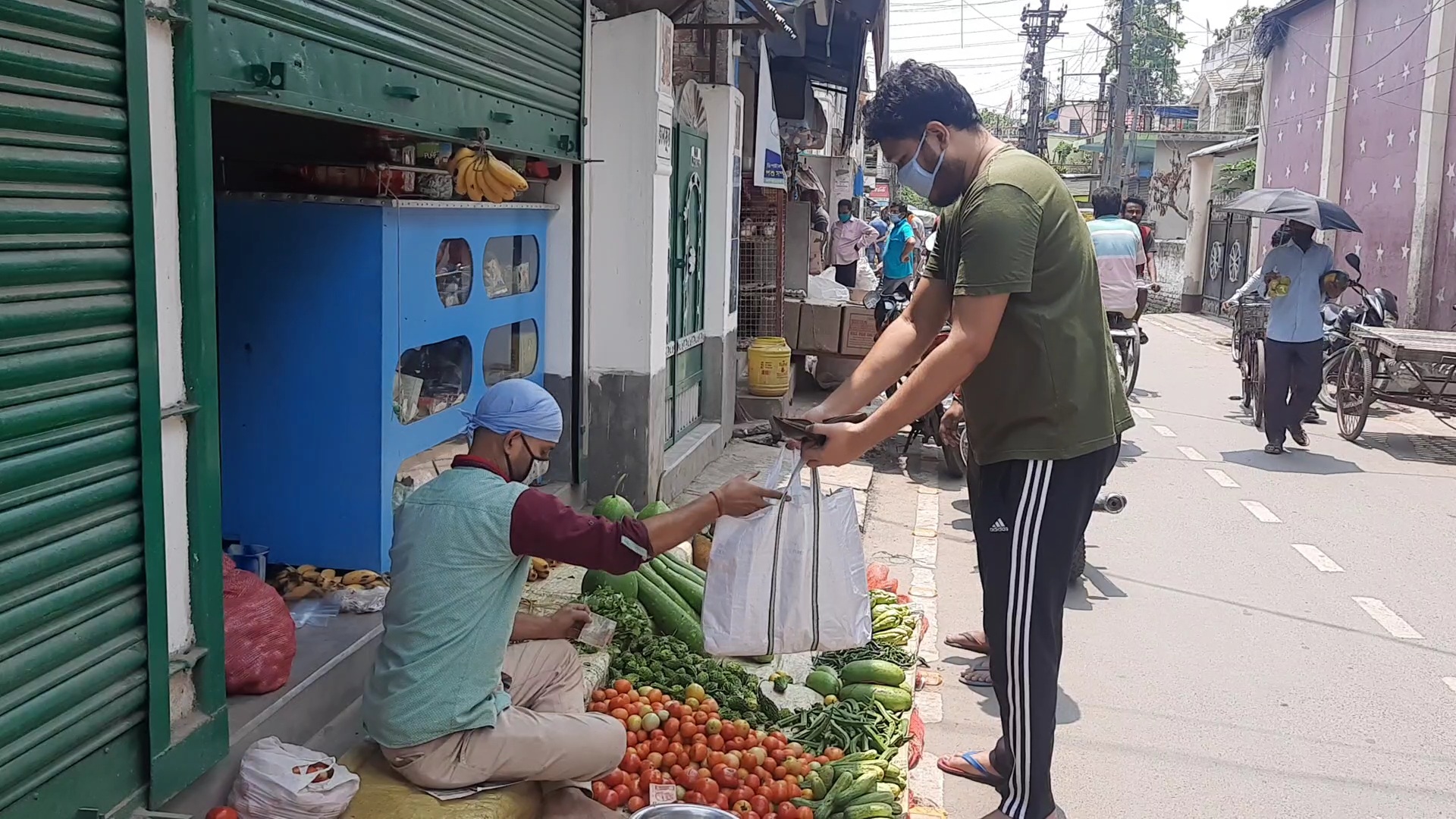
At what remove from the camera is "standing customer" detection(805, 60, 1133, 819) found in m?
3.41

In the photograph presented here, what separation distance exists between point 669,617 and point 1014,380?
2.29 meters

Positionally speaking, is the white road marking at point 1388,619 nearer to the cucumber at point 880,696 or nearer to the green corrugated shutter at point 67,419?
the cucumber at point 880,696

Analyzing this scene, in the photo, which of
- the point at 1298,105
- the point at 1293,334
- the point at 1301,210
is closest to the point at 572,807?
the point at 1293,334

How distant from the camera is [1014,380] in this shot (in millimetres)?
3562

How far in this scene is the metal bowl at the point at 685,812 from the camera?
354 centimetres

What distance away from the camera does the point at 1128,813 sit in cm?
417

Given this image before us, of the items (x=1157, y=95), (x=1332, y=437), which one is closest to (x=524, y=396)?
(x=1332, y=437)

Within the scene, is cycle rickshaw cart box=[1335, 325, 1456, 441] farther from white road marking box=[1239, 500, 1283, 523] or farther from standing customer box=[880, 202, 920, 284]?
standing customer box=[880, 202, 920, 284]

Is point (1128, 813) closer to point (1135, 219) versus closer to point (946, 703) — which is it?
point (946, 703)

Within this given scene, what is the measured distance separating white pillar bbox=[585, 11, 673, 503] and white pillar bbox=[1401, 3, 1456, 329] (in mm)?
13721

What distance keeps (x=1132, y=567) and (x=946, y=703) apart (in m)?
2.56

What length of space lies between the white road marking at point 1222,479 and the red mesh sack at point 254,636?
7.72 m

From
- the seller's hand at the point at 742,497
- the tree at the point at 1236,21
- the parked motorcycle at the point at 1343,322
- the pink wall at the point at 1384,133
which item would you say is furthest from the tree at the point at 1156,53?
the seller's hand at the point at 742,497

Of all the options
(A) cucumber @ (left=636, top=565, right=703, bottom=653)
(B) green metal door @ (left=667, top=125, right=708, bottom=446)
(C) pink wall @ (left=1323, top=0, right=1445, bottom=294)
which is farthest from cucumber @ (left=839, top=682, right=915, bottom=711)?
(C) pink wall @ (left=1323, top=0, right=1445, bottom=294)
